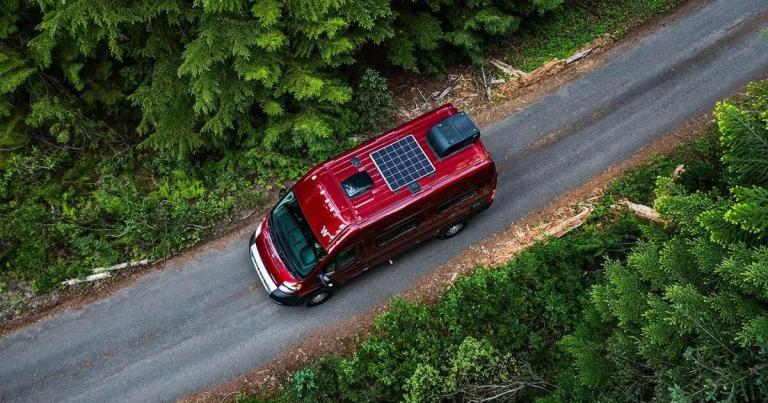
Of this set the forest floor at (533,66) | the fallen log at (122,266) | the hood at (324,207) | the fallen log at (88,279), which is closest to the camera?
the hood at (324,207)

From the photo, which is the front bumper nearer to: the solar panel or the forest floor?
the forest floor

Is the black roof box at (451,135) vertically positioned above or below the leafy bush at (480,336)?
above

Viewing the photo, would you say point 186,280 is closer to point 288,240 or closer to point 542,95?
point 288,240

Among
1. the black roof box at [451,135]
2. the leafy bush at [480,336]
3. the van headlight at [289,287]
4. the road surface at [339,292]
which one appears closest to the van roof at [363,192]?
the black roof box at [451,135]

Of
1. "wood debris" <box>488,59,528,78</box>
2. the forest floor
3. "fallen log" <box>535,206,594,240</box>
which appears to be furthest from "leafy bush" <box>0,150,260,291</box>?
"wood debris" <box>488,59,528,78</box>

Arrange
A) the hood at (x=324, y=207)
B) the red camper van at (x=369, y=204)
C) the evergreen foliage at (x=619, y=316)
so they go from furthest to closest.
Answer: the red camper van at (x=369, y=204), the hood at (x=324, y=207), the evergreen foliage at (x=619, y=316)

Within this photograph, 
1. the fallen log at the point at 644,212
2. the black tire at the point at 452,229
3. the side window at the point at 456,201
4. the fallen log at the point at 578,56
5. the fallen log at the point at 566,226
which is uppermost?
the fallen log at the point at 578,56

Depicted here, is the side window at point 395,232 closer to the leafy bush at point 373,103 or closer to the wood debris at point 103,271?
the leafy bush at point 373,103

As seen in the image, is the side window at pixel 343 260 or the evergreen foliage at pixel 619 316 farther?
the side window at pixel 343 260
